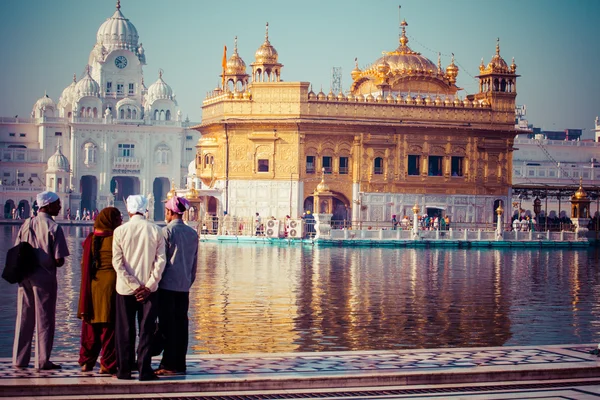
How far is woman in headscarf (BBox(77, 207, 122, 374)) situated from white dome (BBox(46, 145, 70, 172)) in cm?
6442

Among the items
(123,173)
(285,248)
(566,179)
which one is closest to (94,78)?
(123,173)

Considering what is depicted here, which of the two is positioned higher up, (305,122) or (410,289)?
(305,122)

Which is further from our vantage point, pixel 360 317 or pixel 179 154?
pixel 179 154

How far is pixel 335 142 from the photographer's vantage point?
151ft

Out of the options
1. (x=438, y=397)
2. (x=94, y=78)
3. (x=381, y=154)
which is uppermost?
(x=94, y=78)

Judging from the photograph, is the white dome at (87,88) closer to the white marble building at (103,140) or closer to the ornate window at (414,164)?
the white marble building at (103,140)

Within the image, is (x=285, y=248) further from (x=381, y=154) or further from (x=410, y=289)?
(x=410, y=289)

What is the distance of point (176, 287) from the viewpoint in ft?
30.8

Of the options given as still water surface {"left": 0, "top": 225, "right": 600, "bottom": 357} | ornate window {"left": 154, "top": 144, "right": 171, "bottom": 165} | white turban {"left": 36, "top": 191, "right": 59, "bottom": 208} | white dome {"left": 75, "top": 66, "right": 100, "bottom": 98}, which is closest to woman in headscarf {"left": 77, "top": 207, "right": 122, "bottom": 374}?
white turban {"left": 36, "top": 191, "right": 59, "bottom": 208}

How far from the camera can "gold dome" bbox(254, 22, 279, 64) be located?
46219 mm

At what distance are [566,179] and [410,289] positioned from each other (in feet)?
192

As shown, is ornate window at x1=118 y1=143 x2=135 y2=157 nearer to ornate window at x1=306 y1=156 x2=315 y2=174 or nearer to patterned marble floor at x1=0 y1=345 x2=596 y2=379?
ornate window at x1=306 y1=156 x2=315 y2=174

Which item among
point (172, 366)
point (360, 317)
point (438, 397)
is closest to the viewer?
point (438, 397)

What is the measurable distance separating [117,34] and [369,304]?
228ft
